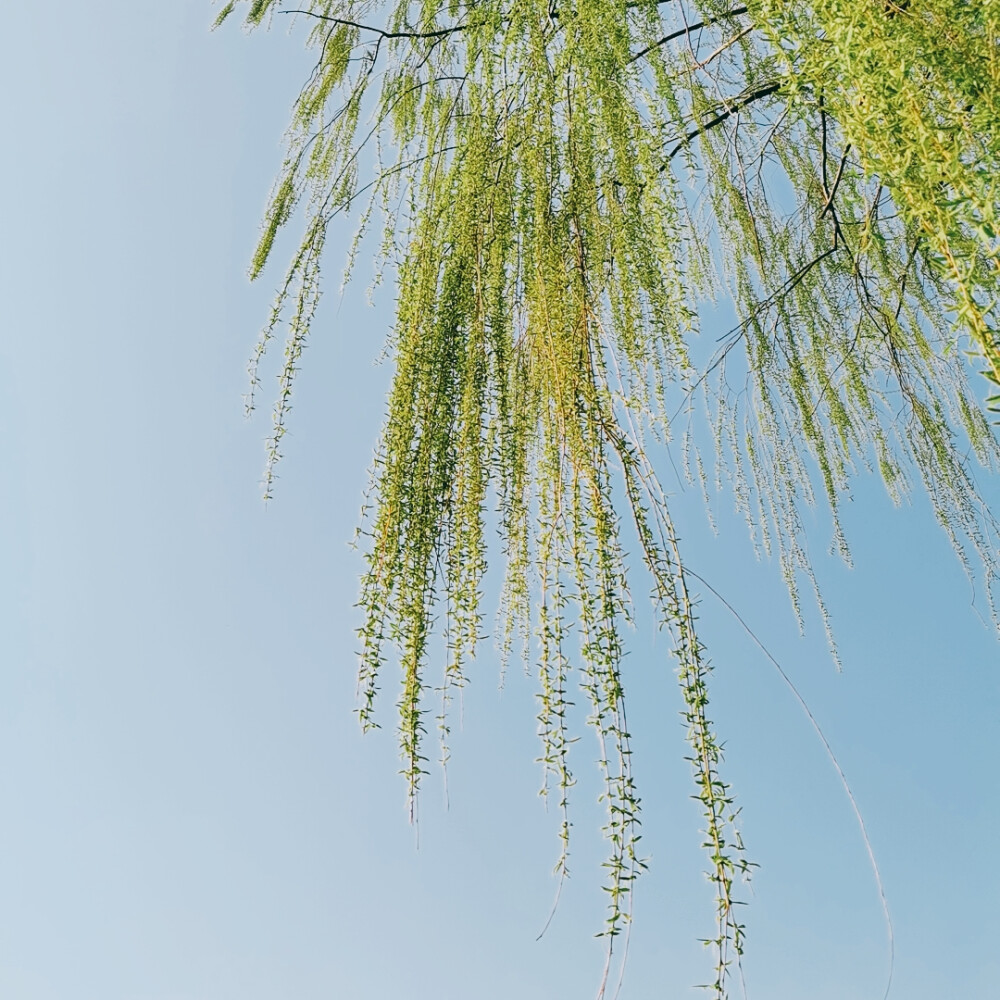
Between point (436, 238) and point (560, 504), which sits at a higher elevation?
point (436, 238)

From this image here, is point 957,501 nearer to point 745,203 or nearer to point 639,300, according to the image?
point 745,203

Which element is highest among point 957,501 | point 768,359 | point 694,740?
point 768,359

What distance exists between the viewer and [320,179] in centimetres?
173

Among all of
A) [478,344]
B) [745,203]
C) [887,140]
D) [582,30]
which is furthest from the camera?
[745,203]

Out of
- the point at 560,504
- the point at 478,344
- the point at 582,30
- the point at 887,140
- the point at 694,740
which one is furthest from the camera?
the point at 582,30

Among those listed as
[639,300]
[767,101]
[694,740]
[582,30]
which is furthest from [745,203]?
[694,740]

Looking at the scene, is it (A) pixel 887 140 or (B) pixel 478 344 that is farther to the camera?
(B) pixel 478 344

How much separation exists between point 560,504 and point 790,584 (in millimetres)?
1361

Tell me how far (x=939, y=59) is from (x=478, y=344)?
601mm

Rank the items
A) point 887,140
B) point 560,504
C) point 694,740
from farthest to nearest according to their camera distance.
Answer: point 560,504 < point 694,740 < point 887,140

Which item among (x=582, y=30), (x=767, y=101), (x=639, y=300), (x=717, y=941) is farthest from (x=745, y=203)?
(x=717, y=941)

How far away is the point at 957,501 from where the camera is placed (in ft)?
6.54

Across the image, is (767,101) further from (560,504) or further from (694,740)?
(694,740)

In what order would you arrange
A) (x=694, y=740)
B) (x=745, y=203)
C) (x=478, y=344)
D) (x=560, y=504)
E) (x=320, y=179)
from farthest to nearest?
(x=745, y=203) → (x=320, y=179) → (x=478, y=344) → (x=560, y=504) → (x=694, y=740)
